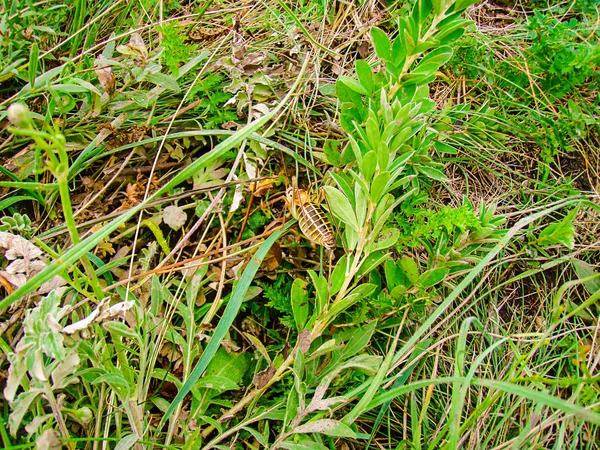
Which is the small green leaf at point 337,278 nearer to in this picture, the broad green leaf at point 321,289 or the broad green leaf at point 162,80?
the broad green leaf at point 321,289

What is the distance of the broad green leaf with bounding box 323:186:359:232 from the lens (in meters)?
1.47

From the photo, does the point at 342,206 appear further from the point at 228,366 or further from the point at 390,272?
the point at 228,366

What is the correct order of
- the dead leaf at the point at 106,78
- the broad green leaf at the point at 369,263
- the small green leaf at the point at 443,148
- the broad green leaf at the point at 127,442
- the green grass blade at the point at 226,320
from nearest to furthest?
the broad green leaf at the point at 127,442 < the green grass blade at the point at 226,320 < the broad green leaf at the point at 369,263 < the dead leaf at the point at 106,78 < the small green leaf at the point at 443,148

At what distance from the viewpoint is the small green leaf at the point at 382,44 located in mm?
1564

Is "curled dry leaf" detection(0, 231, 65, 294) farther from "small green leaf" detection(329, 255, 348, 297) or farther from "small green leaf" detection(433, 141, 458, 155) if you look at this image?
"small green leaf" detection(433, 141, 458, 155)

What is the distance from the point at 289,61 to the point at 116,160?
0.87m

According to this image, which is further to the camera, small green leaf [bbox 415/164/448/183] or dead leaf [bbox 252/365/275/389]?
small green leaf [bbox 415/164/448/183]

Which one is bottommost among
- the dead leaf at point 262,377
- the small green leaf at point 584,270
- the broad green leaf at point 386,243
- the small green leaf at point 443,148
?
the small green leaf at point 584,270

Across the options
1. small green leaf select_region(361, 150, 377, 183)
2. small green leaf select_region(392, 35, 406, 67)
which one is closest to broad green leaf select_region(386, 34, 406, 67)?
small green leaf select_region(392, 35, 406, 67)

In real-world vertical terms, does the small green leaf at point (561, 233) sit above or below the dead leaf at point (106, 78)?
below

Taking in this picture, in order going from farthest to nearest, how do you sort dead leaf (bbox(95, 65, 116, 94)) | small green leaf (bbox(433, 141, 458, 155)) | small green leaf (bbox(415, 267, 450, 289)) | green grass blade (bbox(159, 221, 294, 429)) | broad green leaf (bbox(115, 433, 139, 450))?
small green leaf (bbox(433, 141, 458, 155)) < dead leaf (bbox(95, 65, 116, 94)) < small green leaf (bbox(415, 267, 450, 289)) < green grass blade (bbox(159, 221, 294, 429)) < broad green leaf (bbox(115, 433, 139, 450))

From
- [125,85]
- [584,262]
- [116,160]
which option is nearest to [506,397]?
[584,262]

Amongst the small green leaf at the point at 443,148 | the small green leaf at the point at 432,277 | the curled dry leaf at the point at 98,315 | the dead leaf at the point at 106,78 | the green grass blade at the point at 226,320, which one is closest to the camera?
the curled dry leaf at the point at 98,315

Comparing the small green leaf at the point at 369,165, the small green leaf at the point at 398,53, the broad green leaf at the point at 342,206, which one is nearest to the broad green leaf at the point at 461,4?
the small green leaf at the point at 398,53
